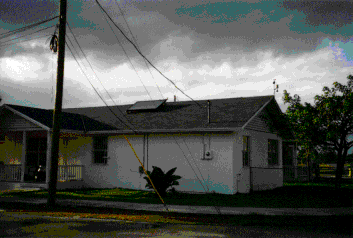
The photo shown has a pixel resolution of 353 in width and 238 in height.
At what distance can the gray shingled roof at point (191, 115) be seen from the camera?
59.8 ft

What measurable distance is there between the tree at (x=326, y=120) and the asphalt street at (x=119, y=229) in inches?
327

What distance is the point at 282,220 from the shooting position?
11.1 m

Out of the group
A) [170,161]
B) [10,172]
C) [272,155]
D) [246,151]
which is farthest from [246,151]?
[10,172]

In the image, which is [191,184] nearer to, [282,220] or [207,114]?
[207,114]

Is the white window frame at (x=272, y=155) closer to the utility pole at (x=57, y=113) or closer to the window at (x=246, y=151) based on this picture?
the window at (x=246, y=151)

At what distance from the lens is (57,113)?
44.4 ft

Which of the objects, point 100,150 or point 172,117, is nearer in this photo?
point 172,117

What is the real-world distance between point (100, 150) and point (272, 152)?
983 centimetres

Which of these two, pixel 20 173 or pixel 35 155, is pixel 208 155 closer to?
pixel 20 173

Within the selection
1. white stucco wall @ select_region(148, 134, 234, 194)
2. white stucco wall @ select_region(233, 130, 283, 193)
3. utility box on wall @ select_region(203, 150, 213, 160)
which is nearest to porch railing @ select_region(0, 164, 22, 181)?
white stucco wall @ select_region(148, 134, 234, 194)

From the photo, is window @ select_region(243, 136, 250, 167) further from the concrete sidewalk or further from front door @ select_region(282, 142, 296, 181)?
front door @ select_region(282, 142, 296, 181)

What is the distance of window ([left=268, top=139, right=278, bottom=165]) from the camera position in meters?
21.7

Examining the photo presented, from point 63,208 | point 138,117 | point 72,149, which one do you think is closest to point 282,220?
point 63,208

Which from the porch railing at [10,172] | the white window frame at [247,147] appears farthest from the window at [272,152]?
the porch railing at [10,172]
